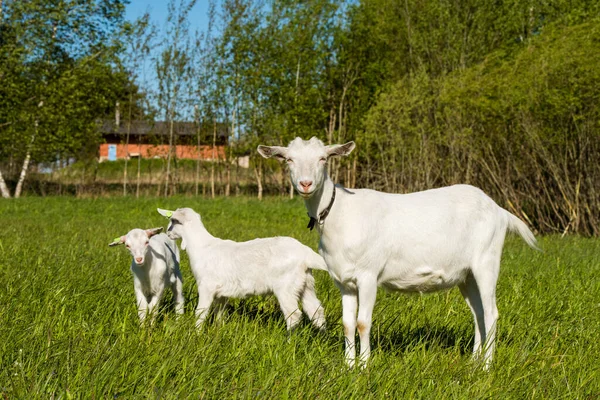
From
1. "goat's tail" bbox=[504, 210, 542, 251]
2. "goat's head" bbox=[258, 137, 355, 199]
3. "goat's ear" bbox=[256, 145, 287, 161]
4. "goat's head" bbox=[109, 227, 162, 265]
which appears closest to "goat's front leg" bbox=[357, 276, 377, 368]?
"goat's head" bbox=[258, 137, 355, 199]

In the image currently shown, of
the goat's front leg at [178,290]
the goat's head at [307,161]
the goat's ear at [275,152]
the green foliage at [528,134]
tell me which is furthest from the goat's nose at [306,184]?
the green foliage at [528,134]

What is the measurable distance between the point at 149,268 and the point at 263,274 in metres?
1.06

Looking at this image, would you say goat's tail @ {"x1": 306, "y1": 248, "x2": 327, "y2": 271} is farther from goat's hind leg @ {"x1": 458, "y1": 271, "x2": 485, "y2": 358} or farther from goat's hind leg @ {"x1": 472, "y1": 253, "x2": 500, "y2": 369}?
goat's hind leg @ {"x1": 472, "y1": 253, "x2": 500, "y2": 369}

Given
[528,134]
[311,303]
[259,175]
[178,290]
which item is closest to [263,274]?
[311,303]

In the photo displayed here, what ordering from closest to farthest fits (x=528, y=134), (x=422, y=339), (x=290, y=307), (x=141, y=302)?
1. (x=422, y=339)
2. (x=290, y=307)
3. (x=141, y=302)
4. (x=528, y=134)

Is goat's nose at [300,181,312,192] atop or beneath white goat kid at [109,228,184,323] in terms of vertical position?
atop

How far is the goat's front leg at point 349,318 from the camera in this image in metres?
4.91

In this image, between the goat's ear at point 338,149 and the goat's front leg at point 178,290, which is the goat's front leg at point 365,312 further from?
the goat's front leg at point 178,290

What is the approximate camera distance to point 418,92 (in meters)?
22.4

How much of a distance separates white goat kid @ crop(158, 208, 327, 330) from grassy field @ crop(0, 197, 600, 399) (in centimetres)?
23

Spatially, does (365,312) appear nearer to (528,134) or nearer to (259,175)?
(528,134)

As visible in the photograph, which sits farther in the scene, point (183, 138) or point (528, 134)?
point (183, 138)

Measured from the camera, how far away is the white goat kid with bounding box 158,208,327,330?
6.10m

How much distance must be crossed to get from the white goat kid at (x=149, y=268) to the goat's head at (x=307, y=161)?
73.2 inches
